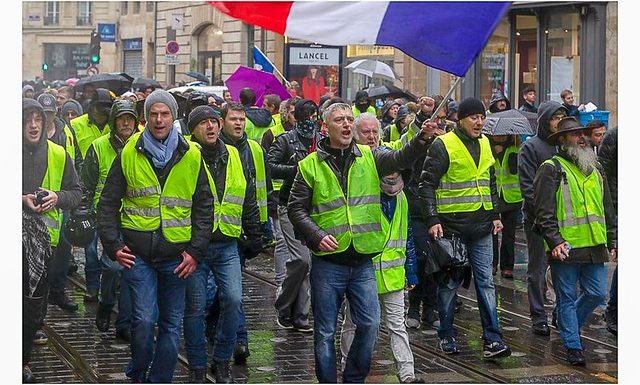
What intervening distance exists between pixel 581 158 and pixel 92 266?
191 inches

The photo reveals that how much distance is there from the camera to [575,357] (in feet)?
31.5

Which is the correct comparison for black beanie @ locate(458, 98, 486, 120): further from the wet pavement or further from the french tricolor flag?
the french tricolor flag

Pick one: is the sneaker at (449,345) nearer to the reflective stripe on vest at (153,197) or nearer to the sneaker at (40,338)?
the reflective stripe on vest at (153,197)

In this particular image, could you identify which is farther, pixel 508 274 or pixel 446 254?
pixel 508 274

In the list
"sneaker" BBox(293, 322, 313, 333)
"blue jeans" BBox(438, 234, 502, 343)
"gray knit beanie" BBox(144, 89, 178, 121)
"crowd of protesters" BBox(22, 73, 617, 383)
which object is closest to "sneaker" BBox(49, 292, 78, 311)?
"crowd of protesters" BBox(22, 73, 617, 383)

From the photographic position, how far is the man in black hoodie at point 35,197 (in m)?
8.34

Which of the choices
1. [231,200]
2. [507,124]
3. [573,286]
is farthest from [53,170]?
[507,124]

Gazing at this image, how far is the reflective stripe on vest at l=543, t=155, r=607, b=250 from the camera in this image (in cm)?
973

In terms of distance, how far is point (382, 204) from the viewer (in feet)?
28.8

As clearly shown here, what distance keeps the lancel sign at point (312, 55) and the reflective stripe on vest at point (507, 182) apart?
901 centimetres

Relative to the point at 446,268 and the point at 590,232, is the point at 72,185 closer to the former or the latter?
the point at 446,268

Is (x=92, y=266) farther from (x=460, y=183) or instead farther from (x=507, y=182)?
(x=507, y=182)

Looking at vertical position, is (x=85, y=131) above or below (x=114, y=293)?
above
